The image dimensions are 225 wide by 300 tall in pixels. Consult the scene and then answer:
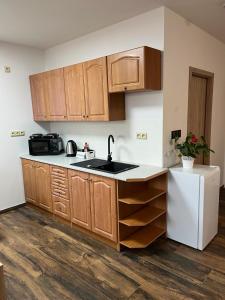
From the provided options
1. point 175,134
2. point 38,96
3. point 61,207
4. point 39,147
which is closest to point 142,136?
point 175,134

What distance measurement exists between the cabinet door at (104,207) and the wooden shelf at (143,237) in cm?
17

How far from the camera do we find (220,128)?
407 centimetres

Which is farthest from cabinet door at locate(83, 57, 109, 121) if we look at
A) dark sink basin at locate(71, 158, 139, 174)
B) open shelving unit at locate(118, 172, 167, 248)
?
open shelving unit at locate(118, 172, 167, 248)

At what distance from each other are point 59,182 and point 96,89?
1.34 metres

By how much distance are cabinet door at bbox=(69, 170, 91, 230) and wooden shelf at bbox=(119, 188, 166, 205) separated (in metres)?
0.54

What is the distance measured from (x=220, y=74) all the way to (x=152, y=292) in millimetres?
3448

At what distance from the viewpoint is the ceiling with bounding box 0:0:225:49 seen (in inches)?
90.0

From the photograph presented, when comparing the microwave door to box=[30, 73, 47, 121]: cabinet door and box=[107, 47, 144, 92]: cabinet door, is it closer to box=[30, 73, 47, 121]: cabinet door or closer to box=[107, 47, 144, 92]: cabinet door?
box=[30, 73, 47, 121]: cabinet door

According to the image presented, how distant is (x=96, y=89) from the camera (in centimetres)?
276

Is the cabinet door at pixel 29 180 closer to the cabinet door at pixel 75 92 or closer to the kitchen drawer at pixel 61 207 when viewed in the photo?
the kitchen drawer at pixel 61 207

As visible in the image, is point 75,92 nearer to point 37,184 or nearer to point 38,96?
point 38,96

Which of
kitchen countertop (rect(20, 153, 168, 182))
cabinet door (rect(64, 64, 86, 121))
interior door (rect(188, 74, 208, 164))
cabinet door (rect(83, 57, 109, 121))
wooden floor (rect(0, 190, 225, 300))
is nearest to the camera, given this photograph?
wooden floor (rect(0, 190, 225, 300))

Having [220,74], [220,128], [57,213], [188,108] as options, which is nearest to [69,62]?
[188,108]

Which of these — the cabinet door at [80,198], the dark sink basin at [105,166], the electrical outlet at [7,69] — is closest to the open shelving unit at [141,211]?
the dark sink basin at [105,166]
